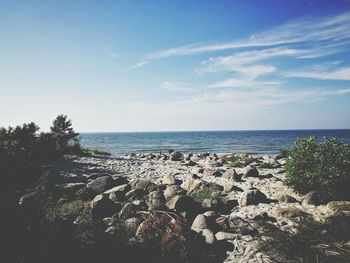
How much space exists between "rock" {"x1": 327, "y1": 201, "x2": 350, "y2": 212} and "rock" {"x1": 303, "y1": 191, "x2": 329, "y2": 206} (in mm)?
446

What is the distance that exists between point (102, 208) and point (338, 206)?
821 cm

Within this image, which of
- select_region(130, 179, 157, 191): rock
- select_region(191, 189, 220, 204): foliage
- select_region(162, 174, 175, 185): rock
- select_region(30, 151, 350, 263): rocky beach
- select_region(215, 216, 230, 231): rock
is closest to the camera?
select_region(30, 151, 350, 263): rocky beach

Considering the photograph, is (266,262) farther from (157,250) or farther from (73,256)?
(73,256)

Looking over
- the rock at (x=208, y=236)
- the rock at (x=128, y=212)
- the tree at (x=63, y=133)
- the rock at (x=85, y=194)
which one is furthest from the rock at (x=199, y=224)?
the tree at (x=63, y=133)

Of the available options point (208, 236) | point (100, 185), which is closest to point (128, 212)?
point (208, 236)

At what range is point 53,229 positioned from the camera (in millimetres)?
6066

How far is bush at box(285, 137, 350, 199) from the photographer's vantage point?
35.2 ft

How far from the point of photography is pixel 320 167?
36.8 feet

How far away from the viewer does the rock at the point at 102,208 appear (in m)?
9.45

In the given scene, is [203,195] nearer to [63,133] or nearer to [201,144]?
[63,133]

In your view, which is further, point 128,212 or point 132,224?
point 128,212

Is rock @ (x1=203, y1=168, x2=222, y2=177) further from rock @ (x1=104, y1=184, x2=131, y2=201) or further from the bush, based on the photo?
rock @ (x1=104, y1=184, x2=131, y2=201)

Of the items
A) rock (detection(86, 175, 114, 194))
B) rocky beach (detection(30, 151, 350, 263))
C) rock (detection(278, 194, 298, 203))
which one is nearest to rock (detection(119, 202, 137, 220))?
rocky beach (detection(30, 151, 350, 263))

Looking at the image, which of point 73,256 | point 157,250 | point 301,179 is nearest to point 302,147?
point 301,179
